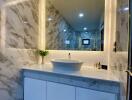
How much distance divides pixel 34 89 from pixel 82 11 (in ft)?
4.87

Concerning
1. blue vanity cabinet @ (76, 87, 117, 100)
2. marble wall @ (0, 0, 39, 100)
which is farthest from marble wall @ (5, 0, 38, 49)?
blue vanity cabinet @ (76, 87, 117, 100)

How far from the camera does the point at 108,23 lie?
2221 mm

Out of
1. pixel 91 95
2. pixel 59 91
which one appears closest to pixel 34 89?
pixel 59 91

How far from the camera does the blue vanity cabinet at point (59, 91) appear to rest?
1.89 metres

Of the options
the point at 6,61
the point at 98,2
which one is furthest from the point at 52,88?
the point at 98,2

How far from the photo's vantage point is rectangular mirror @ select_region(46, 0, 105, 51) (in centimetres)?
237

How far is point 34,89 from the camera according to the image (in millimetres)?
2234

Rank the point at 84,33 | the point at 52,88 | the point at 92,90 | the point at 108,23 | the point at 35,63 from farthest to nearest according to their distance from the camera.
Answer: the point at 35,63 < the point at 84,33 < the point at 108,23 < the point at 52,88 < the point at 92,90

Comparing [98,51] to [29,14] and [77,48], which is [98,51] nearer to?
[77,48]

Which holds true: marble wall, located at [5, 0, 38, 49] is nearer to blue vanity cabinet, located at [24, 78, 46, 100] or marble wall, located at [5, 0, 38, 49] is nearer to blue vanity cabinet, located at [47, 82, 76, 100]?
blue vanity cabinet, located at [24, 78, 46, 100]

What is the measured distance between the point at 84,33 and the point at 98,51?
1.26ft

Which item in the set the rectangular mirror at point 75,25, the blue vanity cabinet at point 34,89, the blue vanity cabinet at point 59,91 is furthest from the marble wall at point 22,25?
the blue vanity cabinet at point 59,91

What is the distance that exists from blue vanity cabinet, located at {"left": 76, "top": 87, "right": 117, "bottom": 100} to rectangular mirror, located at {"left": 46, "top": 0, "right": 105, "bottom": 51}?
0.81m

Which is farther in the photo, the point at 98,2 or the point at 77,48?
the point at 77,48
